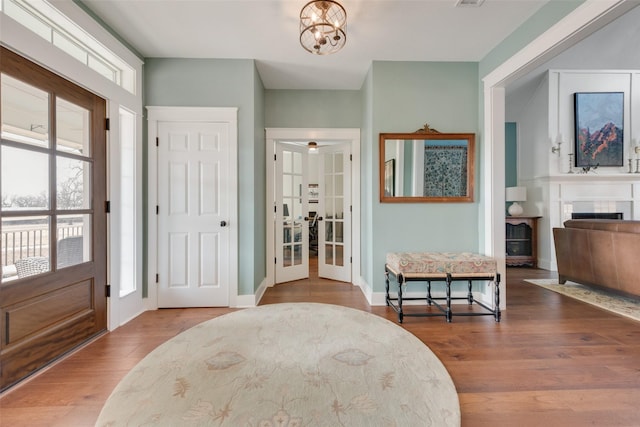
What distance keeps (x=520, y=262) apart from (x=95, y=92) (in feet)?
20.7

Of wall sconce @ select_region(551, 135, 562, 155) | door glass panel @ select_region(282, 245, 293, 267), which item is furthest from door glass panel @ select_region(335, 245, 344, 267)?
wall sconce @ select_region(551, 135, 562, 155)

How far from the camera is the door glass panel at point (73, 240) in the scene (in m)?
1.99

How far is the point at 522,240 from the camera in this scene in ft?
16.2

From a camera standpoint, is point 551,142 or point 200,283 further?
point 551,142

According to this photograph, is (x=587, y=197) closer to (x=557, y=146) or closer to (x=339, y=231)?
(x=557, y=146)

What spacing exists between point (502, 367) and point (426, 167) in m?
1.97

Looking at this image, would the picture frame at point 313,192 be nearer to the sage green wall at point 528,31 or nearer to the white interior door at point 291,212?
the white interior door at point 291,212

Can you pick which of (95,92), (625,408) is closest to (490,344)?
(625,408)

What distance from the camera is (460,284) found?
3.08 meters

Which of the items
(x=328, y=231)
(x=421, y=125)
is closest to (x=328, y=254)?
(x=328, y=231)

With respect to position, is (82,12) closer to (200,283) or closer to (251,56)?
(251,56)

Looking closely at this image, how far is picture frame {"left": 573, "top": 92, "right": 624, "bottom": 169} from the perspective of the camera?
15.5ft

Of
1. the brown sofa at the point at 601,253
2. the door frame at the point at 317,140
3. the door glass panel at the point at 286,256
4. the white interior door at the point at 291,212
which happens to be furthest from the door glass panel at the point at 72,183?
the brown sofa at the point at 601,253

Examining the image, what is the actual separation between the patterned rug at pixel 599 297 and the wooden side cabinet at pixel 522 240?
102 cm
